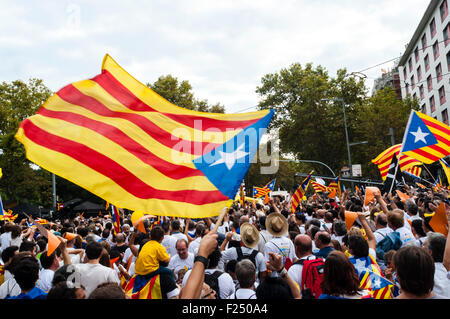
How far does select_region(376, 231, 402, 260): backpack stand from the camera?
567 centimetres

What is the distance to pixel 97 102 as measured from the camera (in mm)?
4023

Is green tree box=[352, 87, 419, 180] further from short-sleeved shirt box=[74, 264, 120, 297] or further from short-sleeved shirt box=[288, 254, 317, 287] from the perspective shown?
short-sleeved shirt box=[74, 264, 120, 297]

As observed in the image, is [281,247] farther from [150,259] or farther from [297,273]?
[150,259]

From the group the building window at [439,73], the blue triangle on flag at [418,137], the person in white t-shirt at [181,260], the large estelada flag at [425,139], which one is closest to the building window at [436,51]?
the building window at [439,73]

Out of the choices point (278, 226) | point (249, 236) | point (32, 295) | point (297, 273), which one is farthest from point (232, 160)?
point (32, 295)

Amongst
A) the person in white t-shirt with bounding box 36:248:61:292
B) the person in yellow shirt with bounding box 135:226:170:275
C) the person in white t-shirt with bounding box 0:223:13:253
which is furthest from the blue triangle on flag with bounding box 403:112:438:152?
the person in white t-shirt with bounding box 0:223:13:253

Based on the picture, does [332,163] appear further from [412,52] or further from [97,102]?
[97,102]

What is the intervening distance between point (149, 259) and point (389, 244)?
3.67 m

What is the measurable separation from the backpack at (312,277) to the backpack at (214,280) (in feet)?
3.33

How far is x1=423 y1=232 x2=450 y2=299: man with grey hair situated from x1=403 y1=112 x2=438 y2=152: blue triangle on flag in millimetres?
5875

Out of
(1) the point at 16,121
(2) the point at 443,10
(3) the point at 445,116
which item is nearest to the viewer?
(1) the point at 16,121

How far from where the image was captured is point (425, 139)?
929cm

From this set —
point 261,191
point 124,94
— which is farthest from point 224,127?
point 261,191

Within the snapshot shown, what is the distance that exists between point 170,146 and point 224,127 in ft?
2.21
